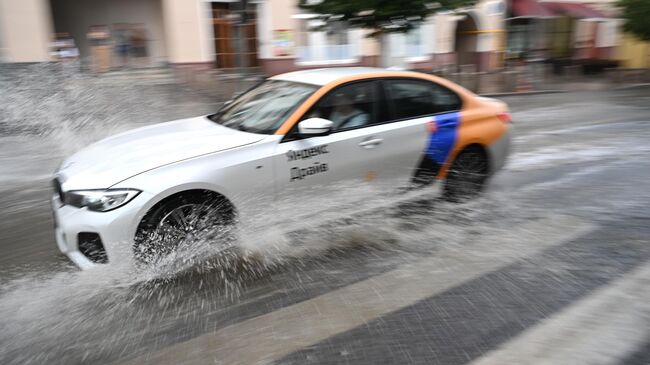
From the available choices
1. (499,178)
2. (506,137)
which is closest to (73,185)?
(506,137)

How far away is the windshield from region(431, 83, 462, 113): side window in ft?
4.61

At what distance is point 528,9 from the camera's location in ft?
80.2

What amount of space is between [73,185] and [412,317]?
261cm

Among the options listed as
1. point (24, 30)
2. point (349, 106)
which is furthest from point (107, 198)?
point (24, 30)

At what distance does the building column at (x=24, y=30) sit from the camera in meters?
16.3

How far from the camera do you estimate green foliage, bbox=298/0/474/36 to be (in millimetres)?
12086

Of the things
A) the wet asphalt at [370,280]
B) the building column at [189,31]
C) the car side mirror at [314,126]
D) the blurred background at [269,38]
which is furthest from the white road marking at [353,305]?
the building column at [189,31]

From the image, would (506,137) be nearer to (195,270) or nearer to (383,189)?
(383,189)

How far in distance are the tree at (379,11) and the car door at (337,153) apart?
752cm

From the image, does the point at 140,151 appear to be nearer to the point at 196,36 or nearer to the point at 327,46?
the point at 196,36

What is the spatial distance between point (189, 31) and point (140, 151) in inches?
602

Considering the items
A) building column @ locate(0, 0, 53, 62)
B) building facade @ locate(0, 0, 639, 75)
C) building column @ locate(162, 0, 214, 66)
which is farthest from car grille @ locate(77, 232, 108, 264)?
building column @ locate(162, 0, 214, 66)

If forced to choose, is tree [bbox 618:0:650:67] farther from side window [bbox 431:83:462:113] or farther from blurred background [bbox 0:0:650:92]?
side window [bbox 431:83:462:113]

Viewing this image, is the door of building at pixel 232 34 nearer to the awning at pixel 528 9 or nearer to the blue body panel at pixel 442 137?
the awning at pixel 528 9
